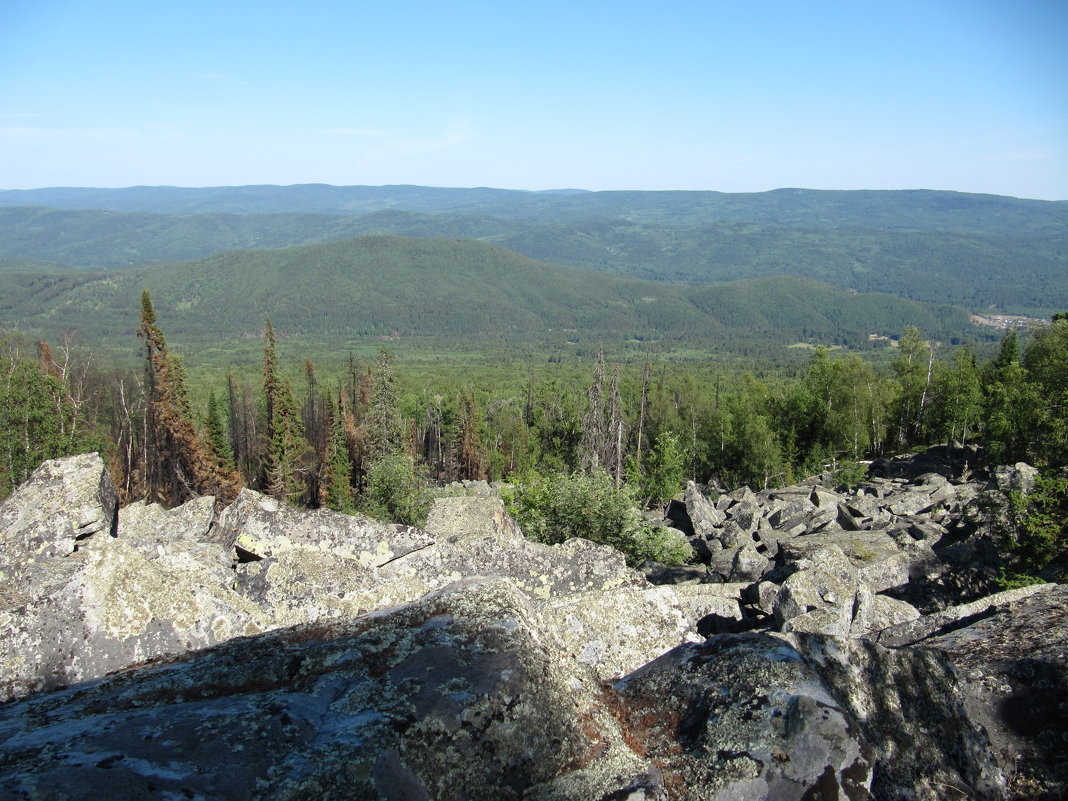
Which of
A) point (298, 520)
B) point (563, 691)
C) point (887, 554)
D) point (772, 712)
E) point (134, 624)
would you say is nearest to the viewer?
point (772, 712)

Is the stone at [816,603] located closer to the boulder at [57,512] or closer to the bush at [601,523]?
the bush at [601,523]

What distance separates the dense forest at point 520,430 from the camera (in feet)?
128

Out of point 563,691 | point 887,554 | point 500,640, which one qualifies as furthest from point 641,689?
point 887,554

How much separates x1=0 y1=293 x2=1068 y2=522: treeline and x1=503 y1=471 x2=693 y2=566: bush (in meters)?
1.37

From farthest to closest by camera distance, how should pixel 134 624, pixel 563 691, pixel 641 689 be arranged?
pixel 134 624 < pixel 641 689 < pixel 563 691

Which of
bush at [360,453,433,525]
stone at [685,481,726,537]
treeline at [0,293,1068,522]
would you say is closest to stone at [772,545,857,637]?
treeline at [0,293,1068,522]

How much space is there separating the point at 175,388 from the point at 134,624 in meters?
39.6

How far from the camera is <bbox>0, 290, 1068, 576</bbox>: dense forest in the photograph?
3891 cm

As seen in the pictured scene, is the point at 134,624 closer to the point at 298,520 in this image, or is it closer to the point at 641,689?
the point at 298,520

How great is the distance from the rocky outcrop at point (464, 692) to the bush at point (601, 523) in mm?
14299

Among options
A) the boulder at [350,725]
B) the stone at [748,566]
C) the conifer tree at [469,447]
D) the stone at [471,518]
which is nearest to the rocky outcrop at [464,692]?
the boulder at [350,725]

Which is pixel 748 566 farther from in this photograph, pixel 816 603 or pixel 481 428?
pixel 481 428

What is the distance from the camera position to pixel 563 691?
5.10 metres

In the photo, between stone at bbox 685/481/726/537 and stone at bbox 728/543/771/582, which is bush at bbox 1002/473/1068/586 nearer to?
stone at bbox 728/543/771/582
